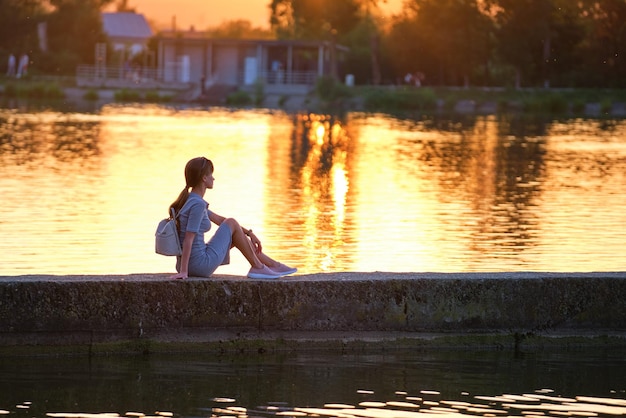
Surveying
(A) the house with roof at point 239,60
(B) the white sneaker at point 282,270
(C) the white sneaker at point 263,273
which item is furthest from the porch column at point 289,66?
(C) the white sneaker at point 263,273

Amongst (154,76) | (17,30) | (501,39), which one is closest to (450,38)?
(501,39)

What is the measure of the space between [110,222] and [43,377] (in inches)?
355

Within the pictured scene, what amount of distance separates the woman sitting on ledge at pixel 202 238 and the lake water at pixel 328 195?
10.9 feet

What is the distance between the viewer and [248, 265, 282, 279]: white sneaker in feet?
32.4

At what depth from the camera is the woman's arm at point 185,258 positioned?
31.3 feet

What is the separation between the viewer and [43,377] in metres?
8.73

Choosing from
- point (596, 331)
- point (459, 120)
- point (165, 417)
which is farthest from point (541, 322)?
point (459, 120)

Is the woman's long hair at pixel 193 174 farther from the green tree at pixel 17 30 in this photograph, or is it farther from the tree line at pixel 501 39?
the green tree at pixel 17 30

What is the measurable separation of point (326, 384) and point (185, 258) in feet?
5.05

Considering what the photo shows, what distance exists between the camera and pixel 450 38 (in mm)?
77562

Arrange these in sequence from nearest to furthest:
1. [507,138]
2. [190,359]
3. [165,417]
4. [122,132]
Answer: [165,417] < [190,359] < [122,132] < [507,138]

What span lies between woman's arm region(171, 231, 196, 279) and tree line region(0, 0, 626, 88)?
219 ft

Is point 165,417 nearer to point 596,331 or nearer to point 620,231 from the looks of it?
point 596,331

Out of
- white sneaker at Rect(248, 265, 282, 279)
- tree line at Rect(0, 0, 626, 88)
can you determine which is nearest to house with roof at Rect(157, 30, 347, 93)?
tree line at Rect(0, 0, 626, 88)
